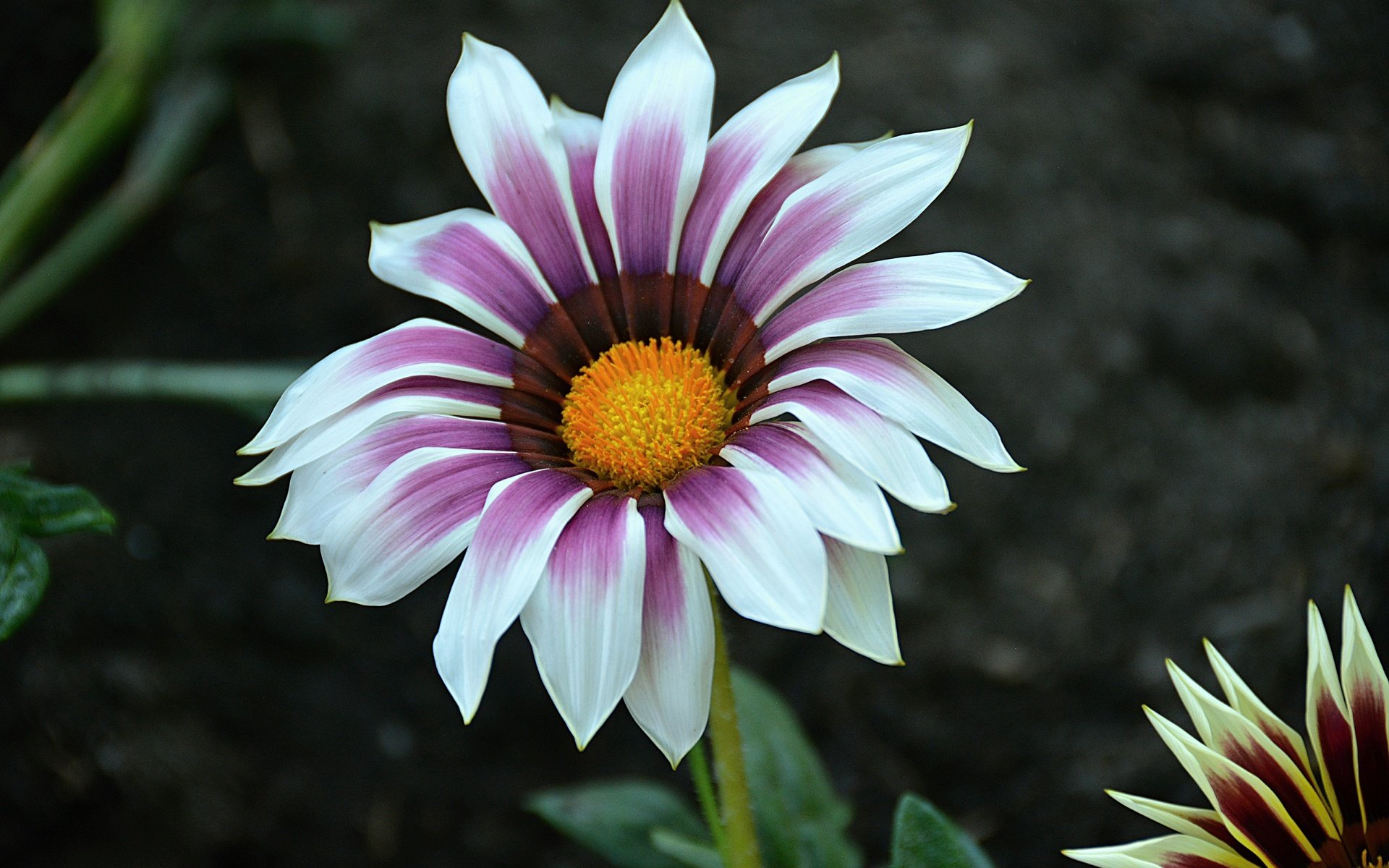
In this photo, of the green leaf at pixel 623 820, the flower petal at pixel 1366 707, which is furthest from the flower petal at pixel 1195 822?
the green leaf at pixel 623 820

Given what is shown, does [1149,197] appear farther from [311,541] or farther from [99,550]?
[99,550]

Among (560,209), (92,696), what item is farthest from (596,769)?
(560,209)

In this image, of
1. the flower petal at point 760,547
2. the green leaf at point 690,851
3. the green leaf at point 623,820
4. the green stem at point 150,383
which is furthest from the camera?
the green stem at point 150,383

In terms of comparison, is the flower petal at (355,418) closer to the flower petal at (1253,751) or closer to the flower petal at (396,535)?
the flower petal at (396,535)

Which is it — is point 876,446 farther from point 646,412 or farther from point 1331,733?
point 1331,733

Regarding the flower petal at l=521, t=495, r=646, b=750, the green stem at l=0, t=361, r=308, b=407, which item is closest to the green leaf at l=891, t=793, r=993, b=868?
the flower petal at l=521, t=495, r=646, b=750

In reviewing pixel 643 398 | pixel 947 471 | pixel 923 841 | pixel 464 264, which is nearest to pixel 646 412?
pixel 643 398

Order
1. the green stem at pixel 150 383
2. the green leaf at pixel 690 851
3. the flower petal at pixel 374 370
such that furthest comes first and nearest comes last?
the green stem at pixel 150 383, the green leaf at pixel 690 851, the flower petal at pixel 374 370
